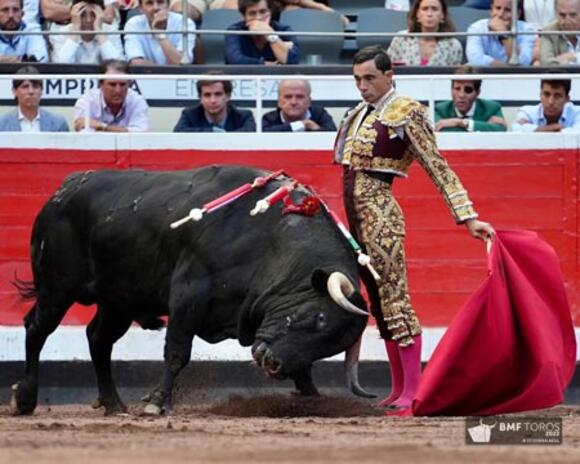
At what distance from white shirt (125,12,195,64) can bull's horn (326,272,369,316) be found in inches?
143

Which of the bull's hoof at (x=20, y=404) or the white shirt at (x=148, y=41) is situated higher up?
the white shirt at (x=148, y=41)

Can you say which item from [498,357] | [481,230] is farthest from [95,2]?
[498,357]

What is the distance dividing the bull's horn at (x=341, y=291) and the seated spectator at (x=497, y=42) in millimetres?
3620

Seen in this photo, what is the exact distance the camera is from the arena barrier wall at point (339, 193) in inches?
448

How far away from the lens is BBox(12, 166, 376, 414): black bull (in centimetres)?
867

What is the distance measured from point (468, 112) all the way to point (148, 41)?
6.57ft

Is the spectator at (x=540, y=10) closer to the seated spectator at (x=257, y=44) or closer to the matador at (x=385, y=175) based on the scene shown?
the seated spectator at (x=257, y=44)

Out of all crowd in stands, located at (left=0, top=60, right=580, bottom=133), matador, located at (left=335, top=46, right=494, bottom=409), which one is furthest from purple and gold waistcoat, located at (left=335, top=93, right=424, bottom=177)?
crowd in stands, located at (left=0, top=60, right=580, bottom=133)

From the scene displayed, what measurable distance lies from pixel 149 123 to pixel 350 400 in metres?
2.84

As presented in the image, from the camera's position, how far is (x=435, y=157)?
351 inches

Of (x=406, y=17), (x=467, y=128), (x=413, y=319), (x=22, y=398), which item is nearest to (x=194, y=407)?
(x=22, y=398)

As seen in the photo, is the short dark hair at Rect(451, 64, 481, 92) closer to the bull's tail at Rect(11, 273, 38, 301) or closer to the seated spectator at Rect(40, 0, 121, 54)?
the seated spectator at Rect(40, 0, 121, 54)

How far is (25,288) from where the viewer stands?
10.9m

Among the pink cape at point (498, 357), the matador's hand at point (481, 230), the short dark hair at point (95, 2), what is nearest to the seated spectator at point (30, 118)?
the short dark hair at point (95, 2)
